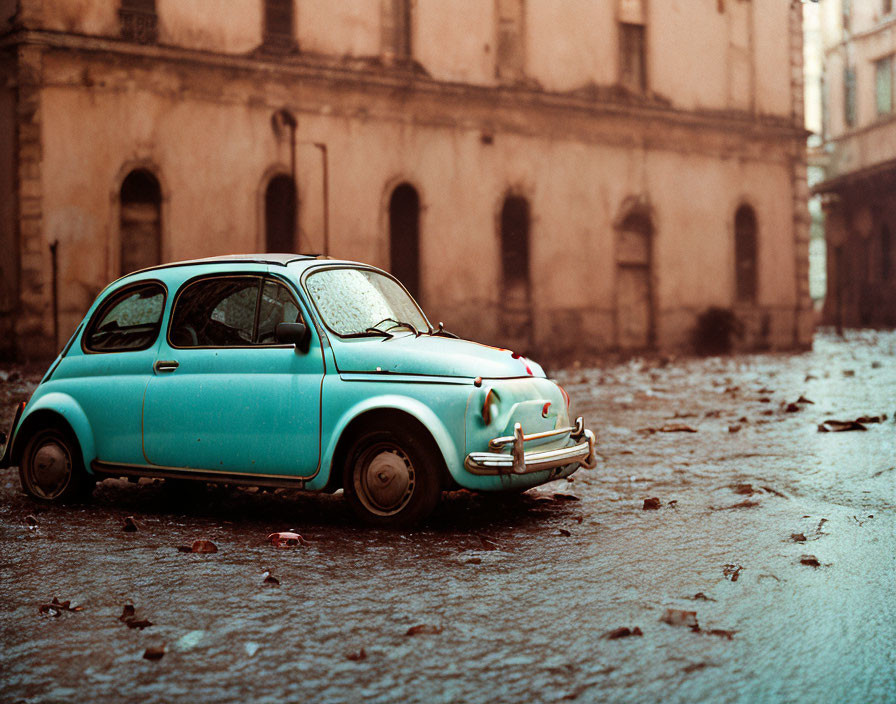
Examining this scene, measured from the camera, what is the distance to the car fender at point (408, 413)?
18.7 ft

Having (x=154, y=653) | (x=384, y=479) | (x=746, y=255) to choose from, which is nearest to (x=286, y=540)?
(x=384, y=479)

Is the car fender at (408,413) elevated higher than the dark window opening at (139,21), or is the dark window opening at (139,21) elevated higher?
the dark window opening at (139,21)

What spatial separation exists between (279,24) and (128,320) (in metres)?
15.7

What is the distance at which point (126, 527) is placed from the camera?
605 cm

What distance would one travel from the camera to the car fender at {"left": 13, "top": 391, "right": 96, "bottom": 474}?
6.70 meters

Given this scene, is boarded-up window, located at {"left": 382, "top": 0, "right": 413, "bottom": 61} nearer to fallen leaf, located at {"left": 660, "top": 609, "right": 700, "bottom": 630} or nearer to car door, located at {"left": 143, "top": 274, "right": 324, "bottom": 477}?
car door, located at {"left": 143, "top": 274, "right": 324, "bottom": 477}

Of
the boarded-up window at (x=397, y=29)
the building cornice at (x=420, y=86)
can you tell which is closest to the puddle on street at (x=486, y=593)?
the building cornice at (x=420, y=86)

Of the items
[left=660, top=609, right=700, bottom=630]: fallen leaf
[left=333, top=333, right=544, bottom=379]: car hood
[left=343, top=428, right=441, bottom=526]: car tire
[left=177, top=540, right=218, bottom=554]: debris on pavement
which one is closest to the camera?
[left=660, top=609, right=700, bottom=630]: fallen leaf

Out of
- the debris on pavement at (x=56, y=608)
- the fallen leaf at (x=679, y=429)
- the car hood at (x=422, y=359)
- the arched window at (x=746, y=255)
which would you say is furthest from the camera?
the arched window at (x=746, y=255)

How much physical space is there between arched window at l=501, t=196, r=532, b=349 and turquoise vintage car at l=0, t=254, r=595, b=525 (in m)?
16.6

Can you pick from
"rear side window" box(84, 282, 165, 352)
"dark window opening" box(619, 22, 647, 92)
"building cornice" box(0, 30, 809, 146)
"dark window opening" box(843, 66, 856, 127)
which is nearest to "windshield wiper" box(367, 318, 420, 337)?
"rear side window" box(84, 282, 165, 352)

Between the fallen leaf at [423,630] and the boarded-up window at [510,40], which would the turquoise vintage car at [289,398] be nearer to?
the fallen leaf at [423,630]

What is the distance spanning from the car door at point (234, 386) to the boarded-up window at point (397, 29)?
1674 centimetres

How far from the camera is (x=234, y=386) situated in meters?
6.24
